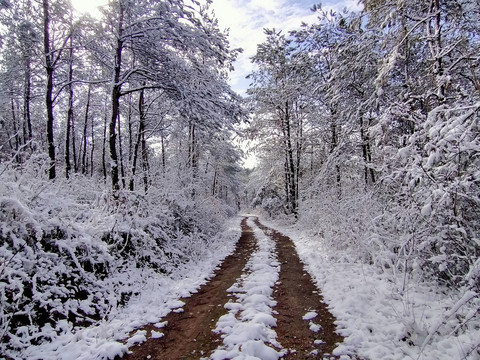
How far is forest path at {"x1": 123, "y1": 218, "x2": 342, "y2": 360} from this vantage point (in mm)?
3455

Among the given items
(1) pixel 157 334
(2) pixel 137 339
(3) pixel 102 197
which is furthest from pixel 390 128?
(3) pixel 102 197

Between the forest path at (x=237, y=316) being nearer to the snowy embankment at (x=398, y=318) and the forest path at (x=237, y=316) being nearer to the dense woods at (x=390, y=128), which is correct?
the snowy embankment at (x=398, y=318)

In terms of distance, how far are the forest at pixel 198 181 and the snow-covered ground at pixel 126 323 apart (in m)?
0.11

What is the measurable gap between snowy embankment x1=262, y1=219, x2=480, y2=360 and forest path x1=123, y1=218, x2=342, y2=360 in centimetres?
25

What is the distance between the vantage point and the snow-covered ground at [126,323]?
3402 mm

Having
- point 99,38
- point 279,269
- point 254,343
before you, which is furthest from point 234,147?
point 254,343

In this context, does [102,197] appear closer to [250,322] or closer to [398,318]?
[250,322]

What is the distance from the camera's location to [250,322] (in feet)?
13.4

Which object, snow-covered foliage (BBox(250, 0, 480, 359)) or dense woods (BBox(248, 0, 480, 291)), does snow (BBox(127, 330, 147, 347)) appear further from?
dense woods (BBox(248, 0, 480, 291))

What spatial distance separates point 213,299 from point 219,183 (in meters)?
34.2

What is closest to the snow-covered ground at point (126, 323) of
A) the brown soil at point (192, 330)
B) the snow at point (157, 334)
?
the snow at point (157, 334)

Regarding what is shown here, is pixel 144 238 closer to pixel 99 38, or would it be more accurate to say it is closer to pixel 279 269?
pixel 279 269

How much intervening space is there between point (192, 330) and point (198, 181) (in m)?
11.8

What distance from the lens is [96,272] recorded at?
18.1 feet
